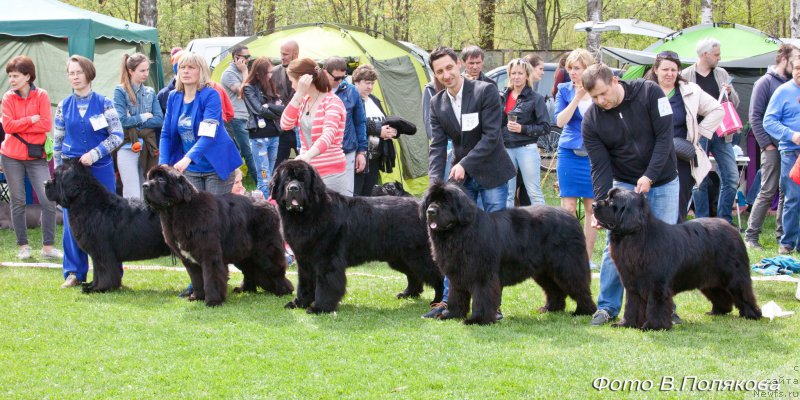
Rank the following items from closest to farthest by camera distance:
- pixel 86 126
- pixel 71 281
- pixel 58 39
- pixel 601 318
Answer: pixel 601 318, pixel 86 126, pixel 71 281, pixel 58 39

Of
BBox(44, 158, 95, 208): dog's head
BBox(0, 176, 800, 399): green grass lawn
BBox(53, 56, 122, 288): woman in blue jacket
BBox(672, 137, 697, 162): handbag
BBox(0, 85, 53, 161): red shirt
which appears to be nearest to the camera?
BBox(0, 176, 800, 399): green grass lawn

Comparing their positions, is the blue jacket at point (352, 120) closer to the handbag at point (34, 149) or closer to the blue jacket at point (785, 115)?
the handbag at point (34, 149)

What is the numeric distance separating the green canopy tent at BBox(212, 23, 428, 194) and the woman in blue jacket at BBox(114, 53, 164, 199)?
462cm

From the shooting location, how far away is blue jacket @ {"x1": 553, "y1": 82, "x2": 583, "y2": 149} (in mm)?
7473

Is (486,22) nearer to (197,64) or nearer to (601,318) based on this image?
(197,64)

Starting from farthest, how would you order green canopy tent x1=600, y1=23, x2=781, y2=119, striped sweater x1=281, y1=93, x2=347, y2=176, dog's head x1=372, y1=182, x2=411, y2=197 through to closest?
green canopy tent x1=600, y1=23, x2=781, y2=119
dog's head x1=372, y1=182, x2=411, y2=197
striped sweater x1=281, y1=93, x2=347, y2=176

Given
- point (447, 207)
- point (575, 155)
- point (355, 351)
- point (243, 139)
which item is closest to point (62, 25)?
point (243, 139)

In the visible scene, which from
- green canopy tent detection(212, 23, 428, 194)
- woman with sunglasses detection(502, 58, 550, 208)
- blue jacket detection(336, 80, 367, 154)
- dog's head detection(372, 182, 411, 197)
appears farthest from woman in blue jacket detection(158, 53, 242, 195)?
green canopy tent detection(212, 23, 428, 194)

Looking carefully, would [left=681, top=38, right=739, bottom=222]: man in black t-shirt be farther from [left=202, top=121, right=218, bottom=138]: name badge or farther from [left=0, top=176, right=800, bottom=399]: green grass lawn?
[left=202, top=121, right=218, bottom=138]: name badge

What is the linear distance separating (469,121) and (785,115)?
416cm

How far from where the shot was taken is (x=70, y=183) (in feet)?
22.6

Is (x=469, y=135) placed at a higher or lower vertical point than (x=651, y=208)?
higher

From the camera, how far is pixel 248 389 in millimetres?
4363

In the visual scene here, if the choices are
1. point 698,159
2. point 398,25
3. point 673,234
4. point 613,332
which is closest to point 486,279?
point 613,332
